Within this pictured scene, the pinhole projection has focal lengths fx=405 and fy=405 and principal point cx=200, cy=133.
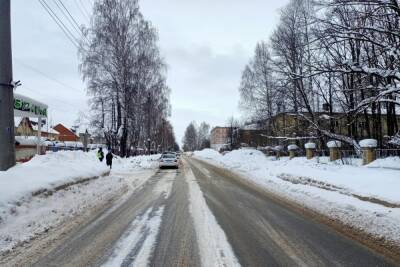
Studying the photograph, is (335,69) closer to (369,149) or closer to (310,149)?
(369,149)

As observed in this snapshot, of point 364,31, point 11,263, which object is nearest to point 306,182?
point 364,31

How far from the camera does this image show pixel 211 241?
7.19m

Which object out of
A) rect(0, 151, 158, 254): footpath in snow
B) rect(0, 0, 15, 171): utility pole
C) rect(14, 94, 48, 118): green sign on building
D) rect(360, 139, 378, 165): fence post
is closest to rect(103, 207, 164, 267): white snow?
rect(0, 151, 158, 254): footpath in snow

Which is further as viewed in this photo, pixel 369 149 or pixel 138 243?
pixel 369 149

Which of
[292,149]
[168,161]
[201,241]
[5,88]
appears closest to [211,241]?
[201,241]

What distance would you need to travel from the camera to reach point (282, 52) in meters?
33.1

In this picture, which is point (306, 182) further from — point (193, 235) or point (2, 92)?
point (2, 92)

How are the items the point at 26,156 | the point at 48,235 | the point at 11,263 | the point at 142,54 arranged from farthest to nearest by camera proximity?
the point at 142,54 < the point at 26,156 < the point at 48,235 < the point at 11,263

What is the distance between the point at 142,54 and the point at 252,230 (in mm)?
32596

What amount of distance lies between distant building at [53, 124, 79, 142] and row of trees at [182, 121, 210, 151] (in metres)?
68.6

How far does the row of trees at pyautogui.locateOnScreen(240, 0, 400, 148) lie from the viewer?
576 inches

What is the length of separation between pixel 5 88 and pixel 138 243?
22.9ft

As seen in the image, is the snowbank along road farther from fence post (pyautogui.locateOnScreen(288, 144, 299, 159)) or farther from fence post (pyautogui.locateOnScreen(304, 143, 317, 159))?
fence post (pyautogui.locateOnScreen(288, 144, 299, 159))

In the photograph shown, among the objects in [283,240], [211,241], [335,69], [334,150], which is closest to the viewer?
[211,241]
